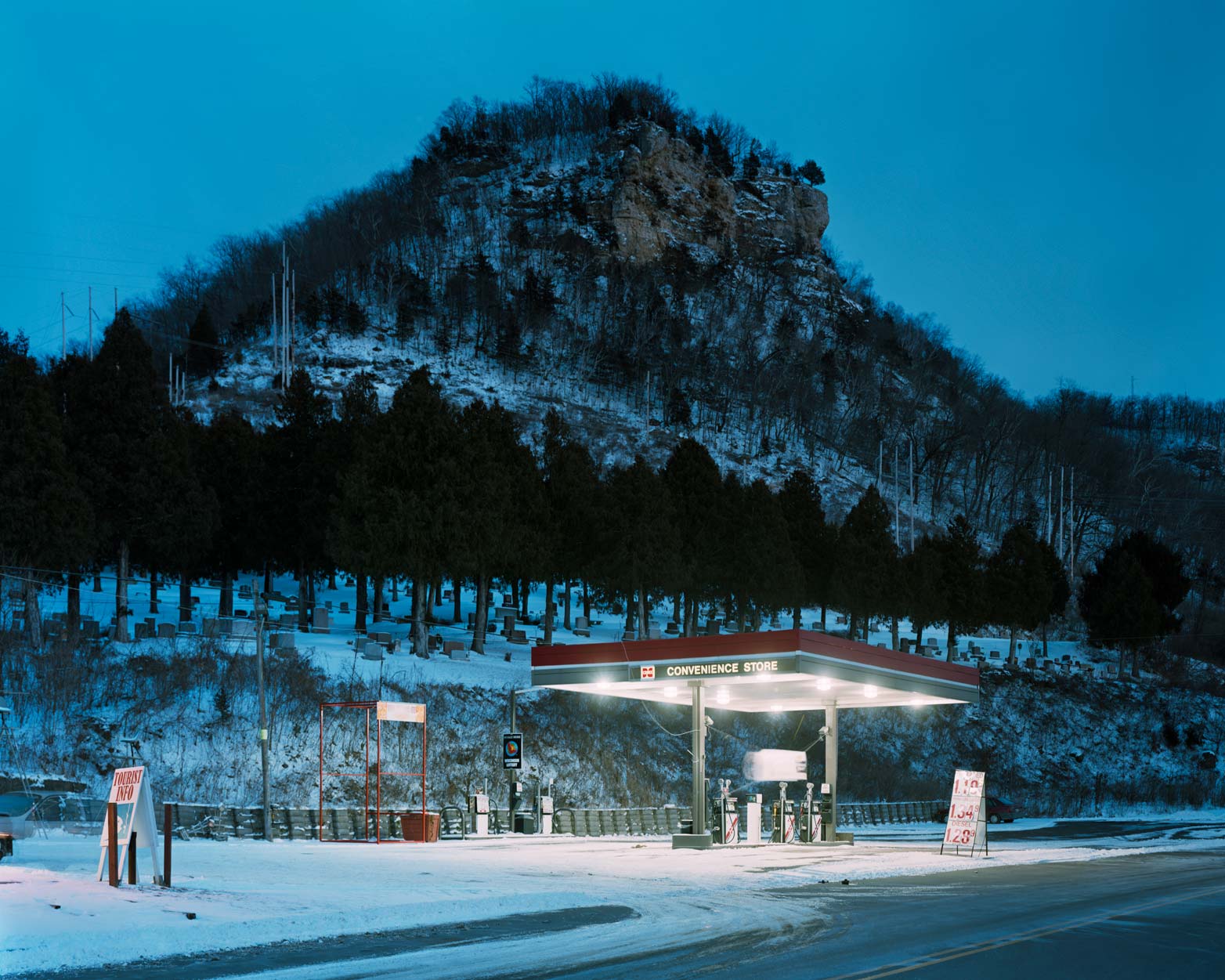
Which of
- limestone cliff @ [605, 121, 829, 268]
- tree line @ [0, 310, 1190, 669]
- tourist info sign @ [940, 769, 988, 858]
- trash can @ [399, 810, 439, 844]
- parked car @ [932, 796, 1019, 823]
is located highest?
limestone cliff @ [605, 121, 829, 268]

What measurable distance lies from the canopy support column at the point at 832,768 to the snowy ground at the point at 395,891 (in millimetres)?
2751

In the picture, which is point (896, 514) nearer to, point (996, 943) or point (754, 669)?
point (754, 669)

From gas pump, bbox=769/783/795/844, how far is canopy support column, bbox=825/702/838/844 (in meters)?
1.00

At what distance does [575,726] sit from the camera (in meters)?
49.6

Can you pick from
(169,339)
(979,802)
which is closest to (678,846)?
(979,802)

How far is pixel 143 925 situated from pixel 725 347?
435 feet

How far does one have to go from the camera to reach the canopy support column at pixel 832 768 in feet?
109

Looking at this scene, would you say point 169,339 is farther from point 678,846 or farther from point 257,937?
point 257,937

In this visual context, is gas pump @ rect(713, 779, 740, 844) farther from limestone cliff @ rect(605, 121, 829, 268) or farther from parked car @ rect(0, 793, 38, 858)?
limestone cliff @ rect(605, 121, 829, 268)

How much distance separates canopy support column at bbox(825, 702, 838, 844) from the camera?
33.3 metres

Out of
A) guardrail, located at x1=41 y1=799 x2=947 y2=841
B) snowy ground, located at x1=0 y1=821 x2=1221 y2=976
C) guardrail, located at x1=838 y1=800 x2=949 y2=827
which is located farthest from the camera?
guardrail, located at x1=838 y1=800 x2=949 y2=827

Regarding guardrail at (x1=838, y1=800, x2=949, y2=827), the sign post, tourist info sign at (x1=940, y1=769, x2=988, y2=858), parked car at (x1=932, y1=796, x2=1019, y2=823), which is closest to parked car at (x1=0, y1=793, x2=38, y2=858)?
the sign post

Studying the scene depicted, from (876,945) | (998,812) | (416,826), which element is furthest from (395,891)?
(998,812)

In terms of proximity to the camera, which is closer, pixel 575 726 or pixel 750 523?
pixel 575 726
